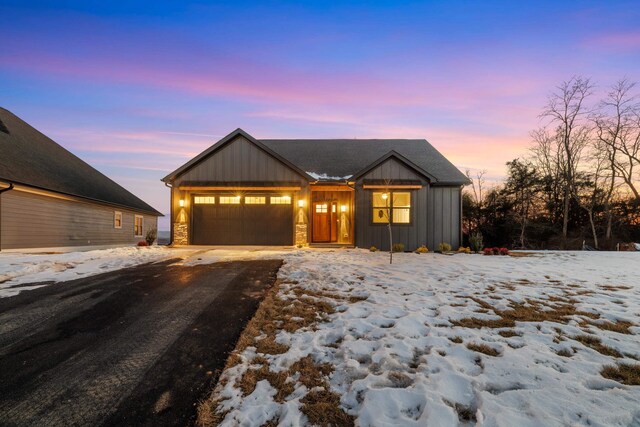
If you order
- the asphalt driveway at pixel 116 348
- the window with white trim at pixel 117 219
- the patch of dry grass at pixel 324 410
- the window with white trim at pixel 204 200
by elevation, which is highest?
the window with white trim at pixel 204 200

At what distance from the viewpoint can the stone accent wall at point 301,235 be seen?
12.9 meters

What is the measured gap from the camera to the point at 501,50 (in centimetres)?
1312

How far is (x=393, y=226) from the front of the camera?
13.1 m

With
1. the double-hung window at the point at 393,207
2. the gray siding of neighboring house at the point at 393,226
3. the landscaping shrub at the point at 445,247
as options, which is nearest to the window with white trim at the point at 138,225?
the gray siding of neighboring house at the point at 393,226

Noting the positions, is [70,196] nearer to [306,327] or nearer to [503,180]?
[306,327]

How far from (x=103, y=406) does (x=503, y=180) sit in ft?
89.6

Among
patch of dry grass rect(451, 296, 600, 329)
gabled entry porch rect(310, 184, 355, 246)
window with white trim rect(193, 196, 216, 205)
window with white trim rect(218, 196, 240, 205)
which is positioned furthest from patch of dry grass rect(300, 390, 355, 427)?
gabled entry porch rect(310, 184, 355, 246)

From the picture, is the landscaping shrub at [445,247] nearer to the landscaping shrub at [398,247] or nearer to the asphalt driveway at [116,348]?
the landscaping shrub at [398,247]

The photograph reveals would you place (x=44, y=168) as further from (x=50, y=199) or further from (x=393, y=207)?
(x=393, y=207)

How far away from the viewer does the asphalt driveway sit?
211 cm

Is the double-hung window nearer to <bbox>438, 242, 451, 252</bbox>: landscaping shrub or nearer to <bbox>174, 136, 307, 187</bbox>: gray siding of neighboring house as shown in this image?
<bbox>438, 242, 451, 252</bbox>: landscaping shrub

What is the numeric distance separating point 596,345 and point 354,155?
1369cm

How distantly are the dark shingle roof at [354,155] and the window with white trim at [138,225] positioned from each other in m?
11.8

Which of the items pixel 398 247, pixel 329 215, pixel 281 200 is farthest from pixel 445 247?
pixel 281 200
